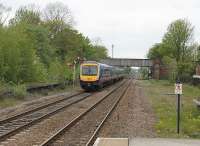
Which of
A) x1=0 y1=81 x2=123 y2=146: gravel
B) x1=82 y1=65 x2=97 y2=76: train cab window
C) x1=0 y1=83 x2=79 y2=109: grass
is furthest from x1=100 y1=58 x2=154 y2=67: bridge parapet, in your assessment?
x1=0 y1=81 x2=123 y2=146: gravel

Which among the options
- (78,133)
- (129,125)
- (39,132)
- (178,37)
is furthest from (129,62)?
(39,132)

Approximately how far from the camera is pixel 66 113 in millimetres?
25047

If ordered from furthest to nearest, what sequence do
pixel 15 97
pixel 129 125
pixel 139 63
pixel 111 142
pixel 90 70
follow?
pixel 139 63 < pixel 90 70 < pixel 15 97 < pixel 129 125 < pixel 111 142

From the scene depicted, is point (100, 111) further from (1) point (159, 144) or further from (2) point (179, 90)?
(1) point (159, 144)

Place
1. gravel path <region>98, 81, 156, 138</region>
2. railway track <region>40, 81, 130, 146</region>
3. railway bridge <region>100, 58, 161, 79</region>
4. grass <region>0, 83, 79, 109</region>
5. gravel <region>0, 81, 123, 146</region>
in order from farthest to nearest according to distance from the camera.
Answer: railway bridge <region>100, 58, 161, 79</region> → grass <region>0, 83, 79, 109</region> → gravel path <region>98, 81, 156, 138</region> → railway track <region>40, 81, 130, 146</region> → gravel <region>0, 81, 123, 146</region>

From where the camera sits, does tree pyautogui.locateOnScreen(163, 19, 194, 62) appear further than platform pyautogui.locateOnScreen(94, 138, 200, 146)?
Yes

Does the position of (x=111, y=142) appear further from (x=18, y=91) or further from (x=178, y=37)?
(x=178, y=37)

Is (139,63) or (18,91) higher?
(139,63)

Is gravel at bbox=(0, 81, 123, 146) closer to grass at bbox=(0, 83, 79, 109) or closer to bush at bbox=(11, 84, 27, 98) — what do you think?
grass at bbox=(0, 83, 79, 109)

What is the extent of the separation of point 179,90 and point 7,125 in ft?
21.6

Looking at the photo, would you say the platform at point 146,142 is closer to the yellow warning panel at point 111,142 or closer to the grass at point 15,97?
→ the yellow warning panel at point 111,142

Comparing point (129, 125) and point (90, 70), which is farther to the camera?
point (90, 70)

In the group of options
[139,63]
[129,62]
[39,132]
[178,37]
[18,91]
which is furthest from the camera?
[129,62]

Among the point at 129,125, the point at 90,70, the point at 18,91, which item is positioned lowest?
the point at 129,125
